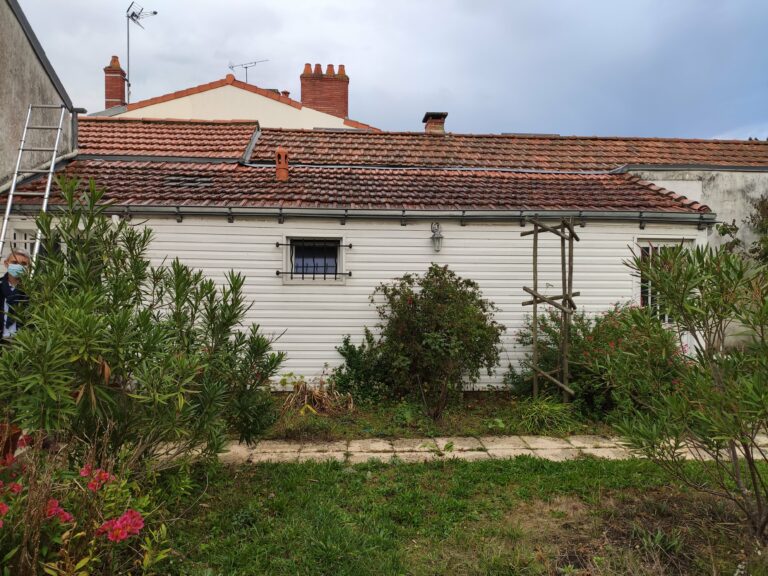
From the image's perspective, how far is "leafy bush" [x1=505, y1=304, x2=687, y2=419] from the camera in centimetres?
355

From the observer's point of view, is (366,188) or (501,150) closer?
(366,188)

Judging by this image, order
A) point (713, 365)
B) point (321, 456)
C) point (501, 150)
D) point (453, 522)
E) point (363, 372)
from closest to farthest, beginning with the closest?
1. point (713, 365)
2. point (453, 522)
3. point (321, 456)
4. point (363, 372)
5. point (501, 150)

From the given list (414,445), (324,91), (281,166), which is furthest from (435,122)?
(414,445)

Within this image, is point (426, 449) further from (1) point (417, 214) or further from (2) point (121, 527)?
(1) point (417, 214)

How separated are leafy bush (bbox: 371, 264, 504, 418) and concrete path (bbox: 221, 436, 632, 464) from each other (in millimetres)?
1009

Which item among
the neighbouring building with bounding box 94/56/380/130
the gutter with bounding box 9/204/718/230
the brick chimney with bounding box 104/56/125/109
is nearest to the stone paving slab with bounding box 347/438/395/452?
the gutter with bounding box 9/204/718/230

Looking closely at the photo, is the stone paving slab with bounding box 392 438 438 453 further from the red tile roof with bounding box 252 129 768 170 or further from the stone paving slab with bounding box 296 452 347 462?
the red tile roof with bounding box 252 129 768 170

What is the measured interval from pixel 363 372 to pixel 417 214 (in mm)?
2836

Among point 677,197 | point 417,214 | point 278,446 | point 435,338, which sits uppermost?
point 677,197

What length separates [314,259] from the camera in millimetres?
8859

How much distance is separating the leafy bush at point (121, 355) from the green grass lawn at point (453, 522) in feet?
2.12

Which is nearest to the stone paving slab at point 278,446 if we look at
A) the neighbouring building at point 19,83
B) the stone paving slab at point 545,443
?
the stone paving slab at point 545,443

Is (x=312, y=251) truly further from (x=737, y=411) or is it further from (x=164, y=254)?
(x=737, y=411)

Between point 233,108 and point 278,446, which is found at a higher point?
point 233,108
